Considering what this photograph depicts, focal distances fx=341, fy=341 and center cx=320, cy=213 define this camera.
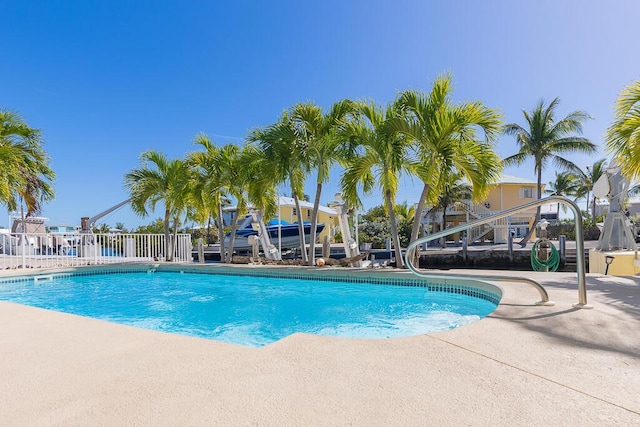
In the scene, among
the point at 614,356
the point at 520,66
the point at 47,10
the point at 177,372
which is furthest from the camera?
the point at 47,10

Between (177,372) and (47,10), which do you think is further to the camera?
(47,10)

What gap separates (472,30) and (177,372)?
1234 centimetres

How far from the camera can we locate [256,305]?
6570mm

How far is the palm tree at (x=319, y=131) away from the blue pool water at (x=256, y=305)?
2.79m

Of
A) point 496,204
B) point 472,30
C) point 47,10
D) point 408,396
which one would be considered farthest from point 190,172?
point 496,204

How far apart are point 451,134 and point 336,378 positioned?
704 centimetres

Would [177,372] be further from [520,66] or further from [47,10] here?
[47,10]

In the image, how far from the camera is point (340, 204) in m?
10.5

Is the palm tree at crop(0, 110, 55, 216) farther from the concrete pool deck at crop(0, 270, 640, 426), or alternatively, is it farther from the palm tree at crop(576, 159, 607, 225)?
the palm tree at crop(576, 159, 607, 225)

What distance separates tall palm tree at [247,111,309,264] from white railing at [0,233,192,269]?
6145mm

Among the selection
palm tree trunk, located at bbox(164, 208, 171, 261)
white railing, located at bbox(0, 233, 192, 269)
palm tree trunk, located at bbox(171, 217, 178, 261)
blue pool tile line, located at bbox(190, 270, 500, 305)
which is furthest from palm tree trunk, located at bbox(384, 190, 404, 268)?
palm tree trunk, located at bbox(164, 208, 171, 261)

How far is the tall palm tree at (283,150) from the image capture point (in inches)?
393

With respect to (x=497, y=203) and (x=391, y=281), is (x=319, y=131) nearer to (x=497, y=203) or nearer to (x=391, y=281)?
(x=391, y=281)

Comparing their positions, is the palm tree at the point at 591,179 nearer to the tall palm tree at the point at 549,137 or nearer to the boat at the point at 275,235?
the tall palm tree at the point at 549,137
